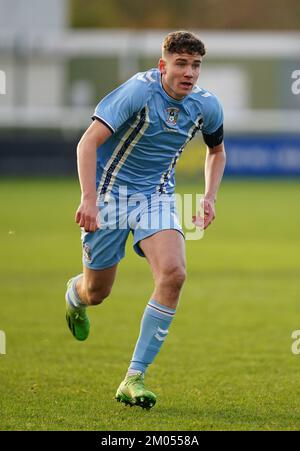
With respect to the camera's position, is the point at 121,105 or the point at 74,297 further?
the point at 74,297

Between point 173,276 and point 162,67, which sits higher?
point 162,67

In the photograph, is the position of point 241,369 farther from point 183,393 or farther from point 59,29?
point 59,29

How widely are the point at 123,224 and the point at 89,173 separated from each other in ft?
2.11

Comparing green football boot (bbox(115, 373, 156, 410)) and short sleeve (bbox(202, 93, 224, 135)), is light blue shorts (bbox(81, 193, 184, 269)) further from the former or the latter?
green football boot (bbox(115, 373, 156, 410))

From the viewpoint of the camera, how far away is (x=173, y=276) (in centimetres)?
647

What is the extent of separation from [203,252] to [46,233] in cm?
314

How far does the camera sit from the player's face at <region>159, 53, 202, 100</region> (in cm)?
654

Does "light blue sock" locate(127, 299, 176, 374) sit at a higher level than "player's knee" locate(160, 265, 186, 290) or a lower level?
lower

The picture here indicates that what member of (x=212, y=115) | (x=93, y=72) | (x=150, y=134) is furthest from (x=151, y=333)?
(x=93, y=72)

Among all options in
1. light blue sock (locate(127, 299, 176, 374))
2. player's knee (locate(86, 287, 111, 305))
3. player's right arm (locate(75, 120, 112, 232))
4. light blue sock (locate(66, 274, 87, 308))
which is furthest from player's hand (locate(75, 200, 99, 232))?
light blue sock (locate(66, 274, 87, 308))

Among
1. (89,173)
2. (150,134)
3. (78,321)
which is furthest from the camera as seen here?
(78,321)

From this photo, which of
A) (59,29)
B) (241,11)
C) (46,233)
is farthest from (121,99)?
(241,11)

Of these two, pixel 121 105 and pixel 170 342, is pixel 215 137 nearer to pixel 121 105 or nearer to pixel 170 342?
pixel 121 105

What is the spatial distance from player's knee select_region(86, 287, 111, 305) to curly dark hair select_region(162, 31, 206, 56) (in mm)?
1672
